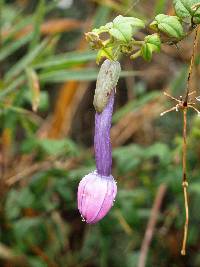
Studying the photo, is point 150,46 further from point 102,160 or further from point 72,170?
point 72,170

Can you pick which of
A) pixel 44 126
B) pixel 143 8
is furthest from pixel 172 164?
pixel 143 8

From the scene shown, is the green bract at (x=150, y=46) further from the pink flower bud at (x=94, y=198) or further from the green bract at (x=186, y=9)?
the pink flower bud at (x=94, y=198)

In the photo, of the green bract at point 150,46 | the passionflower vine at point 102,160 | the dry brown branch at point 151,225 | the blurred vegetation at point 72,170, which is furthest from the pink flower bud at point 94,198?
the dry brown branch at point 151,225

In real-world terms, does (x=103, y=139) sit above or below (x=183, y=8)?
below

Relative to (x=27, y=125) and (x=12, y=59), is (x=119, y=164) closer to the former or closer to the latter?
(x=27, y=125)

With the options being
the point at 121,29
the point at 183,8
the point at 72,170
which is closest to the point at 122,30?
the point at 121,29

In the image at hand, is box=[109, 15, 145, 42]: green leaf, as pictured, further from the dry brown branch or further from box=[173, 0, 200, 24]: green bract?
the dry brown branch

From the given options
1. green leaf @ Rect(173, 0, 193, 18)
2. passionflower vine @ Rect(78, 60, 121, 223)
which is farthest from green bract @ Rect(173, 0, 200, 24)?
passionflower vine @ Rect(78, 60, 121, 223)
